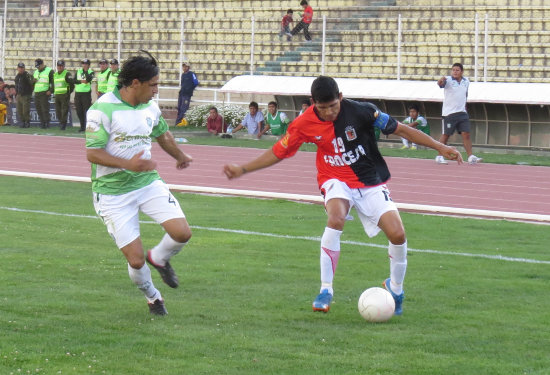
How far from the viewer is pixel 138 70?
7.53 m

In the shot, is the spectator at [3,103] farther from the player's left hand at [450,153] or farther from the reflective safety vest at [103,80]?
the player's left hand at [450,153]

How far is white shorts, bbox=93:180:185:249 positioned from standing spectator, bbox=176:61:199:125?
966 inches

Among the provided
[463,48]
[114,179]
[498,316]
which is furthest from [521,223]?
[463,48]

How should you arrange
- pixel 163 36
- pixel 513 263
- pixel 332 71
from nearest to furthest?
1. pixel 513 263
2. pixel 332 71
3. pixel 163 36

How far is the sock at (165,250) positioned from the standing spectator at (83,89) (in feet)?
77.1

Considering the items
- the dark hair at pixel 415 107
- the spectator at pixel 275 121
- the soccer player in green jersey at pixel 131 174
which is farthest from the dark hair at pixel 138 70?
the spectator at pixel 275 121

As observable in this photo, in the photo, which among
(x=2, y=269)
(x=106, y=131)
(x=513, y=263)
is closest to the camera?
(x=106, y=131)

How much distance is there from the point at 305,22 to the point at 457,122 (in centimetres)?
1306

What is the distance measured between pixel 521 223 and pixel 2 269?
21.4 ft

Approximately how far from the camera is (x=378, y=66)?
31688 millimetres

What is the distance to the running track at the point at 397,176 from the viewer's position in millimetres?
15867

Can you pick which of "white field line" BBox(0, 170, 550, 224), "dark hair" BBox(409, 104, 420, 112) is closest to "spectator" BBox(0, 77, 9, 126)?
"dark hair" BBox(409, 104, 420, 112)

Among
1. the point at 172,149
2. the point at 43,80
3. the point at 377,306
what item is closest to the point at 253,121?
the point at 43,80

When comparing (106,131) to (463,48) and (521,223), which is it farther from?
(463,48)
